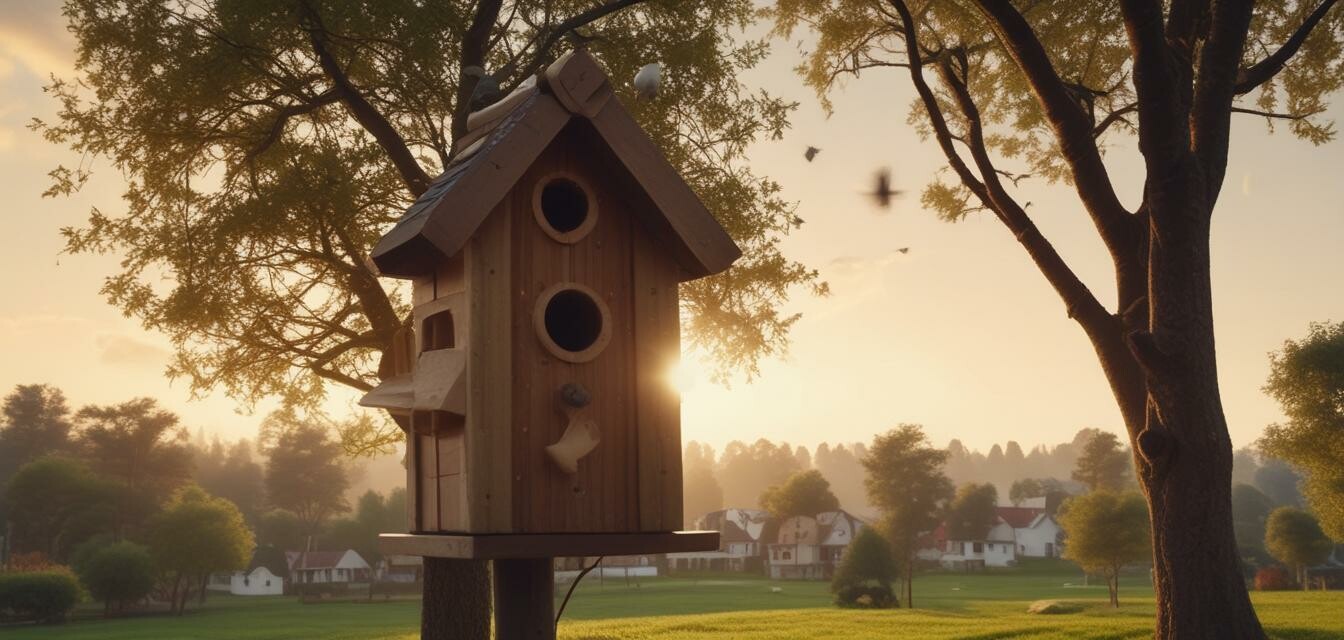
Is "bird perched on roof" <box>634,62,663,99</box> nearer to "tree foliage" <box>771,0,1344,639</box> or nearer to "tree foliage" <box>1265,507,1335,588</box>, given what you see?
"tree foliage" <box>771,0,1344,639</box>

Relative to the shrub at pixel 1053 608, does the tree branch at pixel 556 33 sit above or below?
above

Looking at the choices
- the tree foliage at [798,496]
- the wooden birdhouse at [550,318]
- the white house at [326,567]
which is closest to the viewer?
the wooden birdhouse at [550,318]

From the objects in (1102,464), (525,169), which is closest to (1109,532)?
(525,169)

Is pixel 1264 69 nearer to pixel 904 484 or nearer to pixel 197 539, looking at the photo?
pixel 904 484

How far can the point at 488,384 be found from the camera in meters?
5.80

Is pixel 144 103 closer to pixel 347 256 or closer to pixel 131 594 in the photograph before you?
pixel 347 256

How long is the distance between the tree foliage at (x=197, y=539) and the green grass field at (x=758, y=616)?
2378mm

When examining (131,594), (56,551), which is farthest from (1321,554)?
(56,551)

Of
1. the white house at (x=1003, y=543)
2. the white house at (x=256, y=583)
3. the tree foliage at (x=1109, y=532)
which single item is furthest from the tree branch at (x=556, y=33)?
the white house at (x=1003, y=543)

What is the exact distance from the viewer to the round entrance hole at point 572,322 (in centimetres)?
608

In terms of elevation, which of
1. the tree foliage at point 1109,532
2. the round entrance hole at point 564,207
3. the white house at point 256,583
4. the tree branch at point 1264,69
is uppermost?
the tree branch at point 1264,69

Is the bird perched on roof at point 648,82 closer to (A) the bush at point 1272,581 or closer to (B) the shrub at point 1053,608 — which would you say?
(B) the shrub at point 1053,608

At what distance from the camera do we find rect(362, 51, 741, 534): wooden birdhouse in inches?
230

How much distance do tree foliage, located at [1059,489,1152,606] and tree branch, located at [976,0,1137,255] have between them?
111 feet
